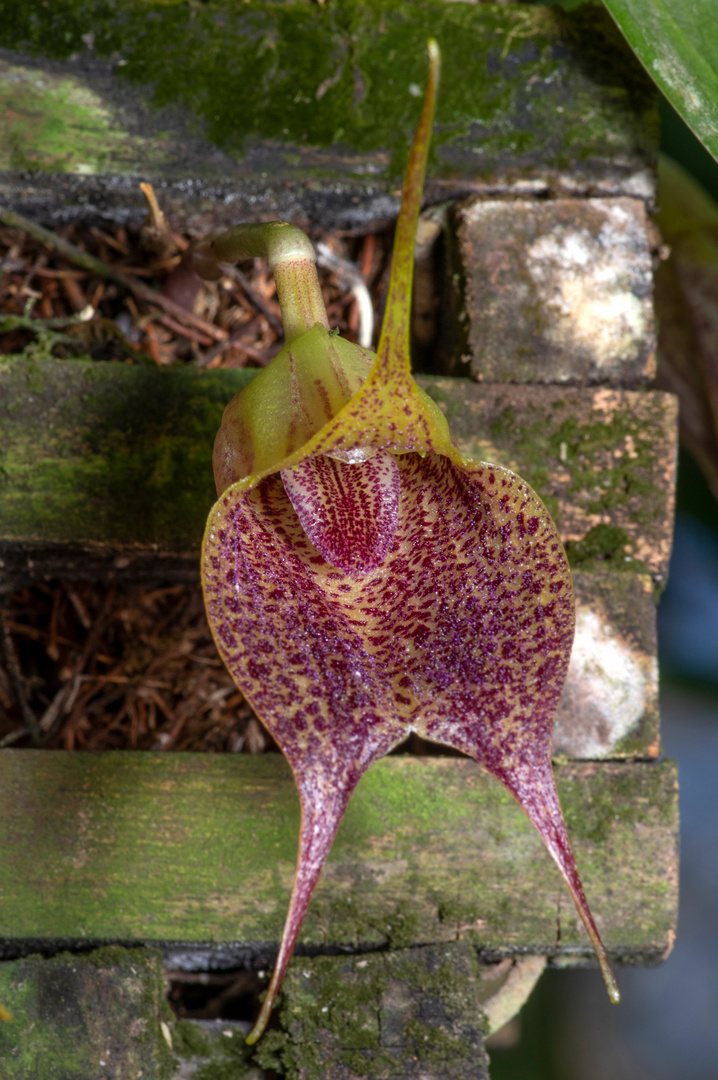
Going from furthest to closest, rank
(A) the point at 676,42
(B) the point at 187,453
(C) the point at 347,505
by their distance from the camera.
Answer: (B) the point at 187,453, (A) the point at 676,42, (C) the point at 347,505

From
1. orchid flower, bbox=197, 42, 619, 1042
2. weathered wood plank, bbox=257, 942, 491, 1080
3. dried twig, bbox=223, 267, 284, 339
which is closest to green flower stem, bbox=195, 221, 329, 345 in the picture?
orchid flower, bbox=197, 42, 619, 1042

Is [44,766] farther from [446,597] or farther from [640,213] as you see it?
[640,213]

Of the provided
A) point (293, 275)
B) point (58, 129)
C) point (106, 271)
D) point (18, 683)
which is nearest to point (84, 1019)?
point (18, 683)

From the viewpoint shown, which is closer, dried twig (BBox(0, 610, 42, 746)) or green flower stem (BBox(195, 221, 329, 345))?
green flower stem (BBox(195, 221, 329, 345))

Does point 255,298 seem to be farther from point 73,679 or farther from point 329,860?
point 329,860

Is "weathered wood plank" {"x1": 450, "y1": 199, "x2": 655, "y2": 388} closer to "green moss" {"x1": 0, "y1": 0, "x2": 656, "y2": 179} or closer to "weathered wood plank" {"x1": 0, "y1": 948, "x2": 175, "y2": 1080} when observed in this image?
"green moss" {"x1": 0, "y1": 0, "x2": 656, "y2": 179}

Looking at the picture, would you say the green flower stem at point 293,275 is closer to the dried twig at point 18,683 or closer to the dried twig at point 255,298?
the dried twig at point 255,298

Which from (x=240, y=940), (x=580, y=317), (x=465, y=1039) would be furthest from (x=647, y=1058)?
(x=580, y=317)
